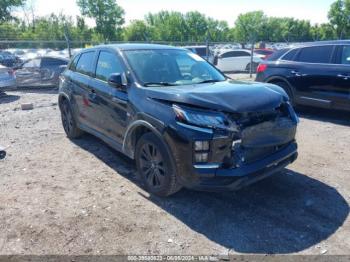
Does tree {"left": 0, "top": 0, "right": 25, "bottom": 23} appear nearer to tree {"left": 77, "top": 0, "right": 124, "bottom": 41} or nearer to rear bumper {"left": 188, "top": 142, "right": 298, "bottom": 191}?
tree {"left": 77, "top": 0, "right": 124, "bottom": 41}

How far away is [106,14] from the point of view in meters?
59.5

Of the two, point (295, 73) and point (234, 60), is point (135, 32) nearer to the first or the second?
point (234, 60)

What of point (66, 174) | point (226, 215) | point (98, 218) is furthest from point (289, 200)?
point (66, 174)

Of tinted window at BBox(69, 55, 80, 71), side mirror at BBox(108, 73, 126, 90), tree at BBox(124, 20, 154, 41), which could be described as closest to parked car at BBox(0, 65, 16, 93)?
tinted window at BBox(69, 55, 80, 71)

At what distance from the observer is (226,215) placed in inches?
142

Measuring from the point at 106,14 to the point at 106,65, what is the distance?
195ft

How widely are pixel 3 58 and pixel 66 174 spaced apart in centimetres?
2515

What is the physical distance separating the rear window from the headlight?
5056mm

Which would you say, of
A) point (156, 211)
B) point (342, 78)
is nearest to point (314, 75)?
point (342, 78)

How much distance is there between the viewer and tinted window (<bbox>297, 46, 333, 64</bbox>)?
24.0 ft

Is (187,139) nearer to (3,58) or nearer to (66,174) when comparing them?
(66,174)

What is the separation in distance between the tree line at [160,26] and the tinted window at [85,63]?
25.8 meters

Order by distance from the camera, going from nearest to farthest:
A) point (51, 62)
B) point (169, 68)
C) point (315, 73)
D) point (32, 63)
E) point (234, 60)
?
point (169, 68) < point (315, 73) < point (51, 62) < point (32, 63) < point (234, 60)

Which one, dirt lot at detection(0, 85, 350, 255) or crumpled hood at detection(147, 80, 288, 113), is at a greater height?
crumpled hood at detection(147, 80, 288, 113)
